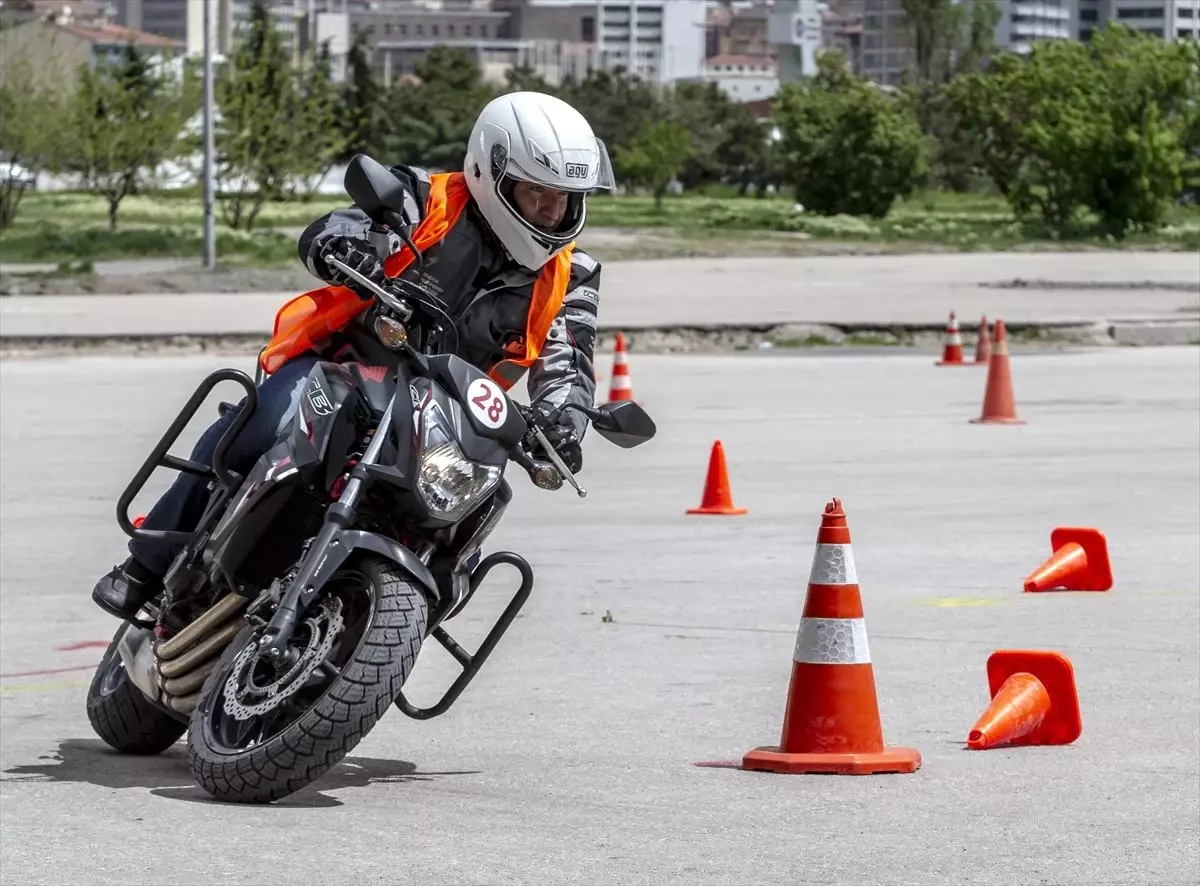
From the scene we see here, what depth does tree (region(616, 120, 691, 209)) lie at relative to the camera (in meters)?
101

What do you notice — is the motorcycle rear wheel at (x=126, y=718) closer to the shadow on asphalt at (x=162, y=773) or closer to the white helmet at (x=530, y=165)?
the shadow on asphalt at (x=162, y=773)

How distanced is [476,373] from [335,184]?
4765 inches

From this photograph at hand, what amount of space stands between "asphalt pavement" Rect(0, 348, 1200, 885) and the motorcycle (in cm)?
24

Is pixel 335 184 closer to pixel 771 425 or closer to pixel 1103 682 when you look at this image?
pixel 771 425

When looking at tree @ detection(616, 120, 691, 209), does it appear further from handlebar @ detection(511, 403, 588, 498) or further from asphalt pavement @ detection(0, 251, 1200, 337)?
handlebar @ detection(511, 403, 588, 498)

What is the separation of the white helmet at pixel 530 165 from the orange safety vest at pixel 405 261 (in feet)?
0.25

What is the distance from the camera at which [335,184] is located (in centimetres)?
12562

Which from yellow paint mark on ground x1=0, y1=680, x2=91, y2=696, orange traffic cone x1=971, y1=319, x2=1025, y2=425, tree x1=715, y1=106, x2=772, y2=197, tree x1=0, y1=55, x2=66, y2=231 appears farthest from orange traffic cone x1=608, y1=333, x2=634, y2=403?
tree x1=715, y1=106, x2=772, y2=197

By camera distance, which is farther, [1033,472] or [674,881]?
[1033,472]

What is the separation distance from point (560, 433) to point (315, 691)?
95 centimetres

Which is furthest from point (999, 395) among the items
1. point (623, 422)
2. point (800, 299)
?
point (800, 299)

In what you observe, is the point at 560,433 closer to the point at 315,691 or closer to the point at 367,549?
the point at 367,549

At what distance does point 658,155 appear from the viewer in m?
102

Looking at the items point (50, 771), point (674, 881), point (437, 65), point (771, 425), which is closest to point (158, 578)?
point (50, 771)
